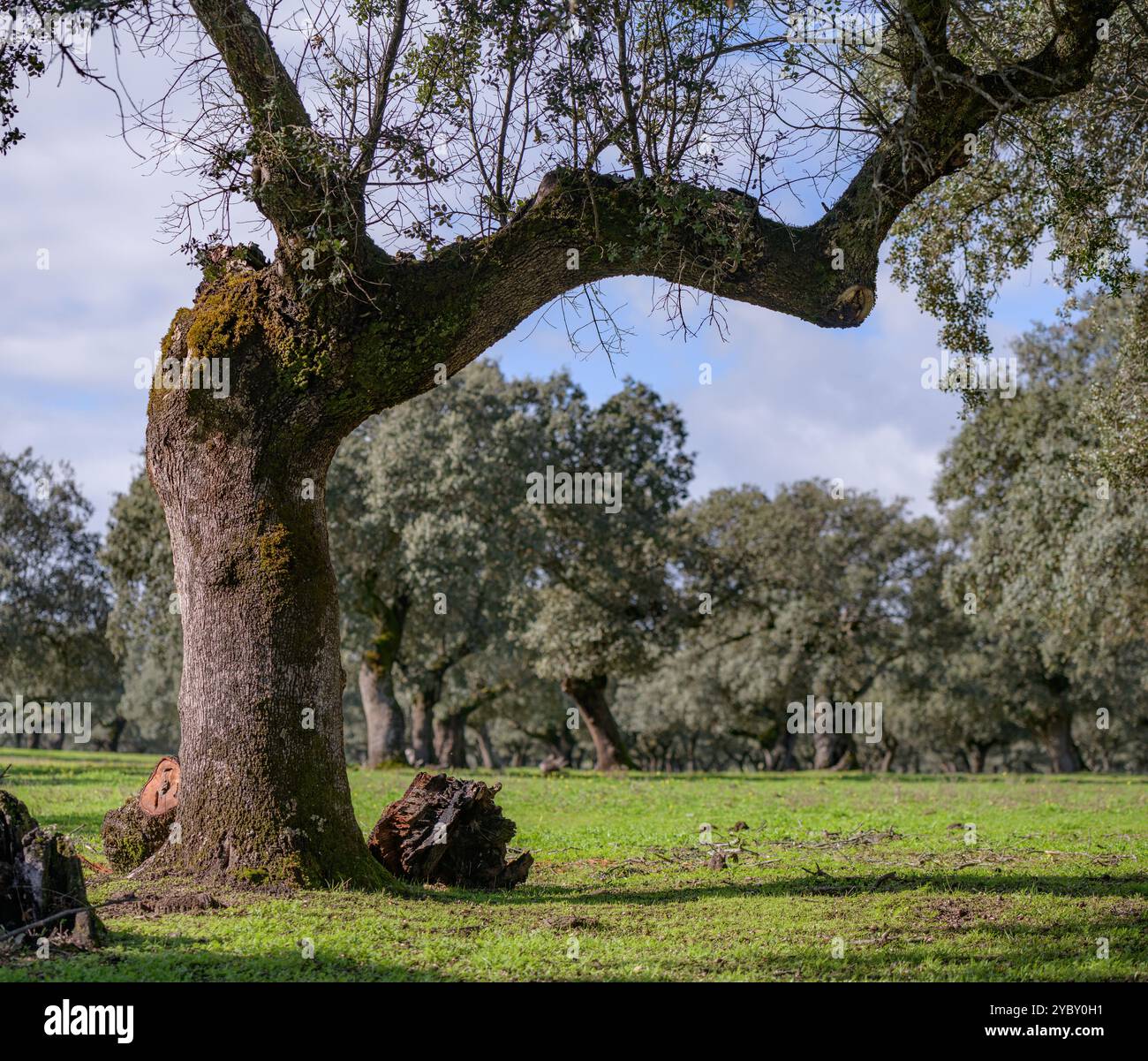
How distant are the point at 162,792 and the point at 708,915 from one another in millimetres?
5011

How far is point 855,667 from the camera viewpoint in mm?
41906

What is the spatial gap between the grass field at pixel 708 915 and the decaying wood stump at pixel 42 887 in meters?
0.29

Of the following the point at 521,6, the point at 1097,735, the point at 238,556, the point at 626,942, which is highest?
the point at 521,6

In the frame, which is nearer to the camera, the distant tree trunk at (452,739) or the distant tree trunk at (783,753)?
the distant tree trunk at (452,739)

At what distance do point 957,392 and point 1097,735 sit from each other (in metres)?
48.5

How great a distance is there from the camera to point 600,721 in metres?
35.2

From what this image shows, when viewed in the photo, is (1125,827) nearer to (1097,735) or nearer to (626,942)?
(626,942)

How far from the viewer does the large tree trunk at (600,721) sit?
3466cm

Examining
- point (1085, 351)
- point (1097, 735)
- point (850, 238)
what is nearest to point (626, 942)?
point (850, 238)

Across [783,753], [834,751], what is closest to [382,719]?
[834,751]

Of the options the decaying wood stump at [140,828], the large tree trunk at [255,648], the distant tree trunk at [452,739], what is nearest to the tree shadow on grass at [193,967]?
the large tree trunk at [255,648]
